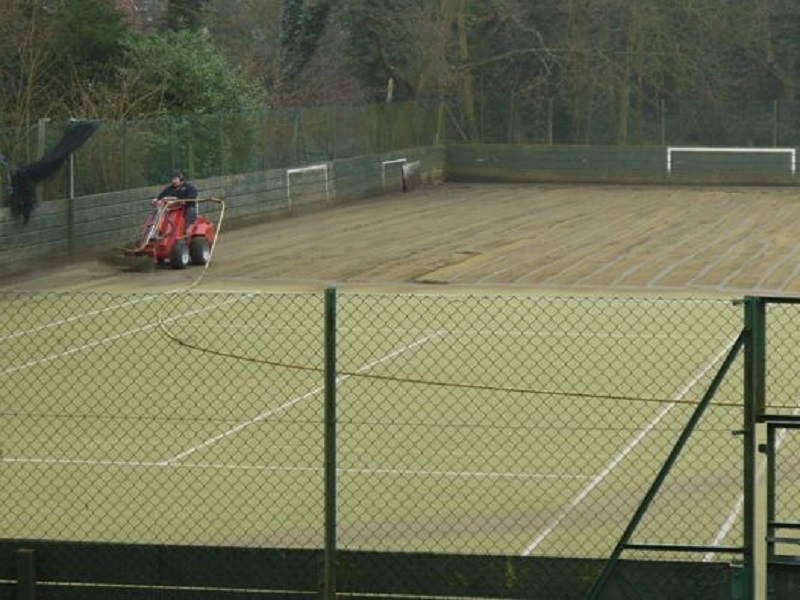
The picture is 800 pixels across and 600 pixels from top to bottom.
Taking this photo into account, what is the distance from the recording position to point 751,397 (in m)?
8.45

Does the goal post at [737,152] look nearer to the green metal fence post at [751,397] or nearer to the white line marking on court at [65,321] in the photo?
the white line marking on court at [65,321]

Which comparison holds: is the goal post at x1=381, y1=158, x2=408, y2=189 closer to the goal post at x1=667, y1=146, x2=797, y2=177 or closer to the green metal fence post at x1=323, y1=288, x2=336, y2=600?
the goal post at x1=667, y1=146, x2=797, y2=177

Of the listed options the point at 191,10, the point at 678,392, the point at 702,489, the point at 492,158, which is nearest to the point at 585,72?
the point at 492,158

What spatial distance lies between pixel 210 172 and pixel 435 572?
29.9 m

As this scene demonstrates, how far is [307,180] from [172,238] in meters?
12.9

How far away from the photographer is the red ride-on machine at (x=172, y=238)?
98.1 ft

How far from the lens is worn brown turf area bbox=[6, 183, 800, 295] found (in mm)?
28625

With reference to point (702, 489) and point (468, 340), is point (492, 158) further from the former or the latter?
point (702, 489)

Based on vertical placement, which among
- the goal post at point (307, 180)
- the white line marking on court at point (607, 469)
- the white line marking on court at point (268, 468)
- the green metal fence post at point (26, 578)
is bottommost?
the white line marking on court at point (607, 469)

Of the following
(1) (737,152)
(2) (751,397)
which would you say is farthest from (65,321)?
(1) (737,152)

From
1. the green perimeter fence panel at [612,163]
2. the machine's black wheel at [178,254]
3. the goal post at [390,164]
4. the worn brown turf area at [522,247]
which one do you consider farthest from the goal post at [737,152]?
the machine's black wheel at [178,254]

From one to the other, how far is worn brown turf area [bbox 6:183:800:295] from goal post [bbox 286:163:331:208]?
2.36ft

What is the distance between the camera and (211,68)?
40.3 meters

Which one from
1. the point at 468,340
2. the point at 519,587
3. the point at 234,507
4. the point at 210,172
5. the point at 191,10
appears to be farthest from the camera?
the point at 191,10
